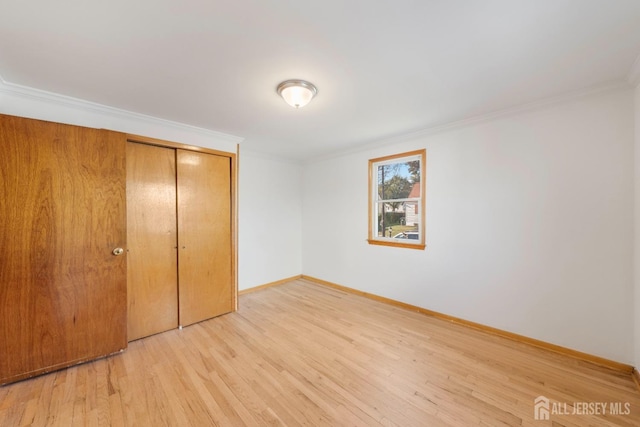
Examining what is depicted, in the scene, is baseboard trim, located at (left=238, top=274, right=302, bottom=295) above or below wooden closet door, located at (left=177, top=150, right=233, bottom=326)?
below

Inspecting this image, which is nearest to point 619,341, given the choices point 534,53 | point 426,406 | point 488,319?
point 488,319

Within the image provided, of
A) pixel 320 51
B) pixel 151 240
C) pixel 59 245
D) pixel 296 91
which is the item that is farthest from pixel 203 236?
pixel 320 51

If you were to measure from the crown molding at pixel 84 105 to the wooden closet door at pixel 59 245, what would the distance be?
1.13ft

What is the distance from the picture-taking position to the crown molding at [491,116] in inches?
83.0

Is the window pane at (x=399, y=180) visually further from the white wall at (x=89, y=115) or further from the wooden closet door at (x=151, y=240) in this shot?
the wooden closet door at (x=151, y=240)

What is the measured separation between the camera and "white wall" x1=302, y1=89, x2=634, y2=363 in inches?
82.7

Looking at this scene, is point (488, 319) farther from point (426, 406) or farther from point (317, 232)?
point (317, 232)

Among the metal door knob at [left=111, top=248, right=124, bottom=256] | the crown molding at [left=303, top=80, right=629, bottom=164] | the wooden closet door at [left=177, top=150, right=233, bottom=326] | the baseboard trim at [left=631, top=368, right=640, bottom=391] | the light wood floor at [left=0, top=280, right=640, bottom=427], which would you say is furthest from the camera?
the wooden closet door at [left=177, top=150, right=233, bottom=326]

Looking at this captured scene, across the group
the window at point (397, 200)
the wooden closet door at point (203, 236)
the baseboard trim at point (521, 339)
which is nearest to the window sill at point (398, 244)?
the window at point (397, 200)

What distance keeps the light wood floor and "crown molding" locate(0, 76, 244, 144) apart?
2417mm

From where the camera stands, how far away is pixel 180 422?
1.57 meters

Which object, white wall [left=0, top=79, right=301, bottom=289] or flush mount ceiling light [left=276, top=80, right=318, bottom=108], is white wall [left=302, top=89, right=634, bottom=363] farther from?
white wall [left=0, top=79, right=301, bottom=289]

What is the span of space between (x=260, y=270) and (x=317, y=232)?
1.28m

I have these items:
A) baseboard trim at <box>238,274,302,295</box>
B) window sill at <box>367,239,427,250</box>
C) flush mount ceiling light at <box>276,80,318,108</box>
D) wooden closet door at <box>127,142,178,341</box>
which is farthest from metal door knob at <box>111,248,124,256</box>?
window sill at <box>367,239,427,250</box>
